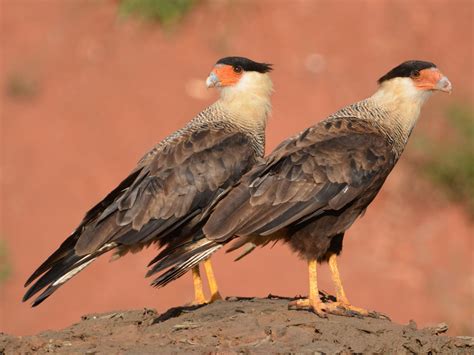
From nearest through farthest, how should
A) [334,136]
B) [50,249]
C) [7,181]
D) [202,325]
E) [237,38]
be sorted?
1. [202,325]
2. [334,136]
3. [50,249]
4. [7,181]
5. [237,38]

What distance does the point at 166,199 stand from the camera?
8219mm

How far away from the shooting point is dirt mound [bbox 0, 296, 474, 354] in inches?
271

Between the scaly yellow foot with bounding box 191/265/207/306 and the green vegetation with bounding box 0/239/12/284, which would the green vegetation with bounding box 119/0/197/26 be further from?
the scaly yellow foot with bounding box 191/265/207/306

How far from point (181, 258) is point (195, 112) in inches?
413

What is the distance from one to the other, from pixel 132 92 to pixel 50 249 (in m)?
3.40

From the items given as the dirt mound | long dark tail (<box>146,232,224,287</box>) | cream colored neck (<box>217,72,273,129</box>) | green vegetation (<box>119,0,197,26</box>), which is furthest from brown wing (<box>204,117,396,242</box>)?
green vegetation (<box>119,0,197,26</box>)

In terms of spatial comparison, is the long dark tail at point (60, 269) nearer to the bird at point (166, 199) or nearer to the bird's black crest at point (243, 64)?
the bird at point (166, 199)

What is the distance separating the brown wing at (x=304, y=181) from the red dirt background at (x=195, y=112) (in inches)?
265

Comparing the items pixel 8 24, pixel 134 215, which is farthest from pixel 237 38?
pixel 134 215

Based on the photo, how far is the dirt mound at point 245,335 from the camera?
6895 millimetres

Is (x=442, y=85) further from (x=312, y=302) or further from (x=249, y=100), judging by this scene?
(x=312, y=302)

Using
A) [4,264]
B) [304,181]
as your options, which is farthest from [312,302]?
[4,264]

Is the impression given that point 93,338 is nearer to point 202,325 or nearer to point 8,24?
point 202,325

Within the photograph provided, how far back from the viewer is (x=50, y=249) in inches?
640
